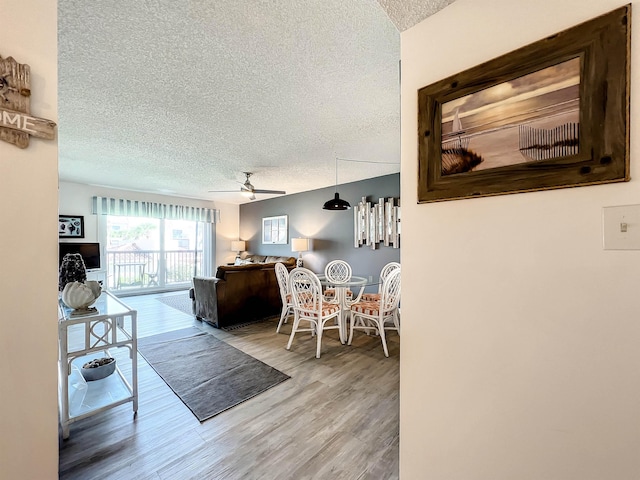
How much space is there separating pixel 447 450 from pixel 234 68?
237 cm

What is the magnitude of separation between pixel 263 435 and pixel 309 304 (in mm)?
1531

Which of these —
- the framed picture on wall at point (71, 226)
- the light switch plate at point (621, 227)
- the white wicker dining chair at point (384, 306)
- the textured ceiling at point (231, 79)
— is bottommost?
the white wicker dining chair at point (384, 306)

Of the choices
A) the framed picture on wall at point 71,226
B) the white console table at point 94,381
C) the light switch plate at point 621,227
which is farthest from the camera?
the framed picture on wall at point 71,226

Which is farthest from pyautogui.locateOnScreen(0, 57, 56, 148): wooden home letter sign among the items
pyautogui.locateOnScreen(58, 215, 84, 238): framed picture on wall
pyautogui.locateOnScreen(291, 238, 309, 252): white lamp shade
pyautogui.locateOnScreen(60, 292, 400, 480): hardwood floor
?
pyautogui.locateOnScreen(58, 215, 84, 238): framed picture on wall

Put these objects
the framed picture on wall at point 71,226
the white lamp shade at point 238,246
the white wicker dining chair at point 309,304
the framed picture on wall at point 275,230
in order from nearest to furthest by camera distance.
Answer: the white wicker dining chair at point 309,304 < the framed picture on wall at point 71,226 < the framed picture on wall at point 275,230 < the white lamp shade at point 238,246

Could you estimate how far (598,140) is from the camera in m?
0.70

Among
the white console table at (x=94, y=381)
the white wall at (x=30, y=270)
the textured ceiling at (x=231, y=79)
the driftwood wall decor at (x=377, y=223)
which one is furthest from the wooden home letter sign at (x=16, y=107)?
the driftwood wall decor at (x=377, y=223)

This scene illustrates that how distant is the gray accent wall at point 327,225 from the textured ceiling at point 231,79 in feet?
3.57

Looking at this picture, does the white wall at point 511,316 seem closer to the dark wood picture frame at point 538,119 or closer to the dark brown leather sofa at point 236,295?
the dark wood picture frame at point 538,119

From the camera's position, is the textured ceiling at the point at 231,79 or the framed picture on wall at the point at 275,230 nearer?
the textured ceiling at the point at 231,79

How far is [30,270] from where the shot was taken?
82 centimetres

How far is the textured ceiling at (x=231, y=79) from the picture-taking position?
1.39m

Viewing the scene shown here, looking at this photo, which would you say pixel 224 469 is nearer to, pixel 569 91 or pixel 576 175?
pixel 576 175

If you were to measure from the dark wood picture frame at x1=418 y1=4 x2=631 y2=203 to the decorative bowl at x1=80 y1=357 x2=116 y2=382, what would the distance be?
99.0 inches
